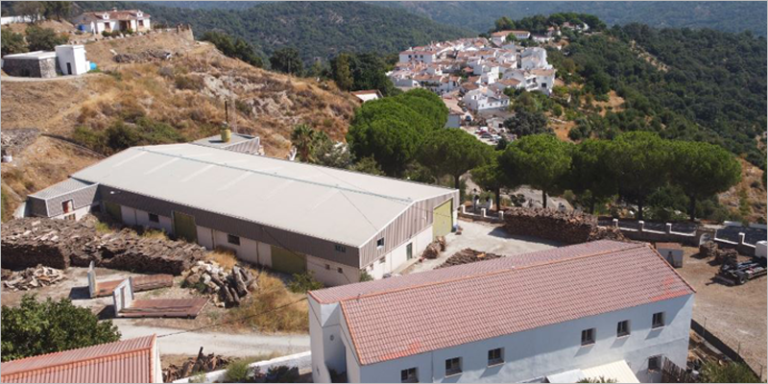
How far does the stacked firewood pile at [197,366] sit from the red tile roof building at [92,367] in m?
4.12

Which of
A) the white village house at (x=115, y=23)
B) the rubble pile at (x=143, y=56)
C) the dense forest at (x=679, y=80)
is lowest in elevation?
the dense forest at (x=679, y=80)

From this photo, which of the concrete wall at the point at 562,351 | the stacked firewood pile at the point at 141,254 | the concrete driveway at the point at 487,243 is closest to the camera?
the concrete wall at the point at 562,351

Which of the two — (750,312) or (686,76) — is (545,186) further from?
(686,76)

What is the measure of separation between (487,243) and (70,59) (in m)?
38.7

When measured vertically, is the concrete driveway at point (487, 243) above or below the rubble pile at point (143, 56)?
below

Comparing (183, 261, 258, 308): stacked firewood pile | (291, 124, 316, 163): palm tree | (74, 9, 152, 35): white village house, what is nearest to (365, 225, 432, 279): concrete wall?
(183, 261, 258, 308): stacked firewood pile

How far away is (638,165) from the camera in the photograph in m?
33.9

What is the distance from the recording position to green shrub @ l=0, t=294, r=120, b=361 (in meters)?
18.6

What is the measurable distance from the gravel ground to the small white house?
46.9 metres

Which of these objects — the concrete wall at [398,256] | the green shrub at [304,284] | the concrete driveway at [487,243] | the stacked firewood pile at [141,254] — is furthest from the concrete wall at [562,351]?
the stacked firewood pile at [141,254]

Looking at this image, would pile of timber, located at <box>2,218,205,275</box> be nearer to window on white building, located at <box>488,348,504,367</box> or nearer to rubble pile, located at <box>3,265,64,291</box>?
rubble pile, located at <box>3,265,64,291</box>

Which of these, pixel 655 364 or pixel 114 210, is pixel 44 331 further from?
pixel 655 364

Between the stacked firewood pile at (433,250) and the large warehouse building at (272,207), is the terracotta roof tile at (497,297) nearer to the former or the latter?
the large warehouse building at (272,207)

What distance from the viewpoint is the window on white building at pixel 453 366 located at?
17.4 meters
